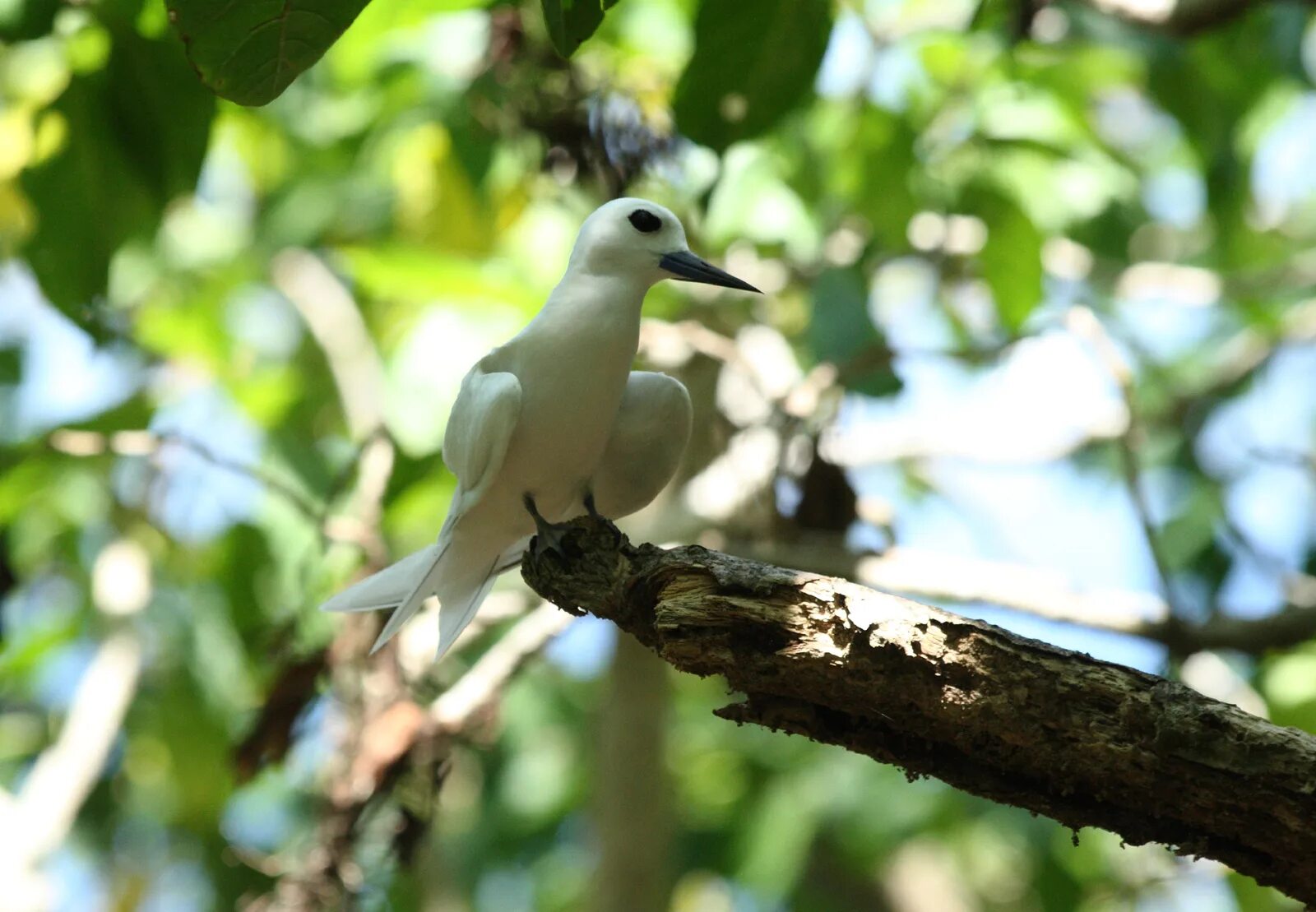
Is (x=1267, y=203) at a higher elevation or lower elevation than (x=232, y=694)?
higher

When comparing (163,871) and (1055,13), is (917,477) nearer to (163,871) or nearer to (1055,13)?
(1055,13)

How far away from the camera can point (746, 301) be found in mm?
7230

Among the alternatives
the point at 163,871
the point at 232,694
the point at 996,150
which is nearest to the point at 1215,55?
the point at 996,150

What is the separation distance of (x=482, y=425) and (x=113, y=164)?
6.24ft

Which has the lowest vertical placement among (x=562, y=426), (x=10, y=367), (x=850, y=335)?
(x=10, y=367)

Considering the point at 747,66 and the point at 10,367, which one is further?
the point at 10,367

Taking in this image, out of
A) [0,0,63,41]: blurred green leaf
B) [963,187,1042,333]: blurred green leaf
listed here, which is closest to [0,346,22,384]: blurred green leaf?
[0,0,63,41]: blurred green leaf

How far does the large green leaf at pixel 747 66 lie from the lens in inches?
165

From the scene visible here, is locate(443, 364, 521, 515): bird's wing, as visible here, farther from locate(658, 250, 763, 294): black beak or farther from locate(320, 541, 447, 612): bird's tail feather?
locate(658, 250, 763, 294): black beak

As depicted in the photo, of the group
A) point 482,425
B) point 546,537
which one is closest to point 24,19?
point 482,425

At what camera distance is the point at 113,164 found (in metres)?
4.76

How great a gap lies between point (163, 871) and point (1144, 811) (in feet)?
35.3

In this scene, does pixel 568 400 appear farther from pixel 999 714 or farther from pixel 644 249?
pixel 999 714

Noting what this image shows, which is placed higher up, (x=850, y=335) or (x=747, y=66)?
(x=747, y=66)
